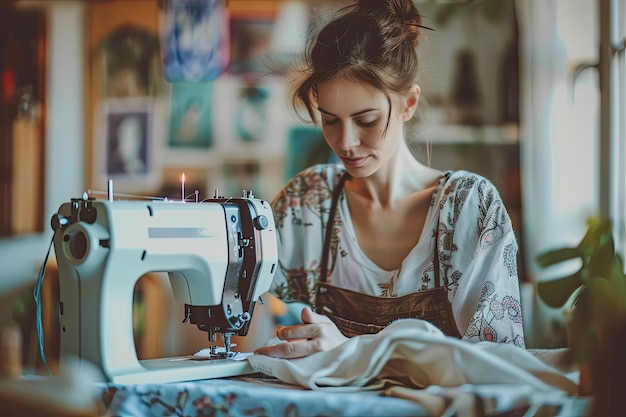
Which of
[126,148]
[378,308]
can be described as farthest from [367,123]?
[126,148]

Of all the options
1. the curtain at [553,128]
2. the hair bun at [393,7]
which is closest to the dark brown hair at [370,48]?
the hair bun at [393,7]

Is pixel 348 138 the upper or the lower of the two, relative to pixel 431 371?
upper

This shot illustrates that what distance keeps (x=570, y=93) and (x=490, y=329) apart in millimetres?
1444

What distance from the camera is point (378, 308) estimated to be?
150 centimetres

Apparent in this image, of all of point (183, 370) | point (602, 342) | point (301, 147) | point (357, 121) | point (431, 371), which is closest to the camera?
point (602, 342)

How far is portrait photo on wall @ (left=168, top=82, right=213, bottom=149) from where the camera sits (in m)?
2.94

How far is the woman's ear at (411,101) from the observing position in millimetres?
1567

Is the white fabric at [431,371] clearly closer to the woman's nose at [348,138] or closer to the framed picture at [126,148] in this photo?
the woman's nose at [348,138]

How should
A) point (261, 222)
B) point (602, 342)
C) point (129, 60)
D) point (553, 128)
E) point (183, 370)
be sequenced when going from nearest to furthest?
point (602, 342) < point (183, 370) < point (261, 222) < point (553, 128) < point (129, 60)

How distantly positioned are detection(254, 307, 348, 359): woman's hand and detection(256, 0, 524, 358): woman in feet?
0.32

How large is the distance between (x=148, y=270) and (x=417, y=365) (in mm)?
422

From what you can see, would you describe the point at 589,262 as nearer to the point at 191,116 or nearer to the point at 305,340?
the point at 305,340

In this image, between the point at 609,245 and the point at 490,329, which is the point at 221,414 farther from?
the point at 609,245

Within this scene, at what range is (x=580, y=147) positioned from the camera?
2535mm
